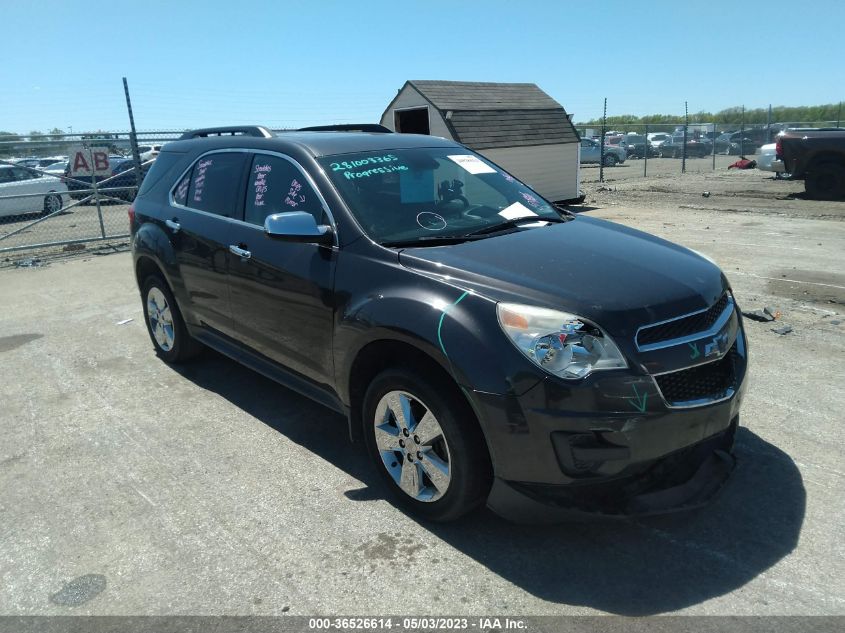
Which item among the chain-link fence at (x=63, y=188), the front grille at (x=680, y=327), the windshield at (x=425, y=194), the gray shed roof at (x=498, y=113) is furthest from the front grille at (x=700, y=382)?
the chain-link fence at (x=63, y=188)

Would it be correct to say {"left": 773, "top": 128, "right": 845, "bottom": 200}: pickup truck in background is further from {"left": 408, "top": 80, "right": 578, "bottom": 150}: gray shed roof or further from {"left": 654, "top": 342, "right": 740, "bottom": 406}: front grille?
{"left": 654, "top": 342, "right": 740, "bottom": 406}: front grille

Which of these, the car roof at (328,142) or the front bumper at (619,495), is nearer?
the front bumper at (619,495)

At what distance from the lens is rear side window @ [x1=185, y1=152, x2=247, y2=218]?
4379 mm

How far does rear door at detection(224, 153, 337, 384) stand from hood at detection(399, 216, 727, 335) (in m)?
0.62

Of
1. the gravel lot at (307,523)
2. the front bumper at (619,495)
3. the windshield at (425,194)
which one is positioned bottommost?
the gravel lot at (307,523)

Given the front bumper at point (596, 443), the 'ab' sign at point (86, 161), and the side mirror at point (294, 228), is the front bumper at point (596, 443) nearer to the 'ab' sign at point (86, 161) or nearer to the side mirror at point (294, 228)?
the side mirror at point (294, 228)

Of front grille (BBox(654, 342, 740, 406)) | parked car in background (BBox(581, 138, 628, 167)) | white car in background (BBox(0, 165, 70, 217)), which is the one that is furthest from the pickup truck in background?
parked car in background (BBox(581, 138, 628, 167))

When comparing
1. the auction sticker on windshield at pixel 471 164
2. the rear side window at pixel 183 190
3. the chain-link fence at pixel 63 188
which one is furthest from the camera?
the chain-link fence at pixel 63 188

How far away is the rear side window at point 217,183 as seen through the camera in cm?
438

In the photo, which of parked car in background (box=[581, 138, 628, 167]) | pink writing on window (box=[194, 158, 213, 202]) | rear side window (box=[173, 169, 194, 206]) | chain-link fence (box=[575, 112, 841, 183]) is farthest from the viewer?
parked car in background (box=[581, 138, 628, 167])

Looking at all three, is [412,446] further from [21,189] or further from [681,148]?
[681,148]

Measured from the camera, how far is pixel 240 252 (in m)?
4.12

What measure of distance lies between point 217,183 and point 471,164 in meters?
1.75

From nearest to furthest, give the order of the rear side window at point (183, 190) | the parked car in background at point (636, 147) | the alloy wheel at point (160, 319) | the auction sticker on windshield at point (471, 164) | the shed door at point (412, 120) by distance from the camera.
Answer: the auction sticker on windshield at point (471, 164)
the rear side window at point (183, 190)
the alloy wheel at point (160, 319)
the shed door at point (412, 120)
the parked car in background at point (636, 147)
